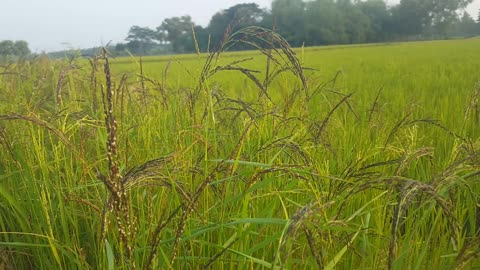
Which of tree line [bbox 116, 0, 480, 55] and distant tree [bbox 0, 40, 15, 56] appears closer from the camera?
distant tree [bbox 0, 40, 15, 56]

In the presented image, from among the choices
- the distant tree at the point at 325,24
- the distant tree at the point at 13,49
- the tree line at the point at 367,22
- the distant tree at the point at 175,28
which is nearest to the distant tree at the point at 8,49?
the distant tree at the point at 13,49

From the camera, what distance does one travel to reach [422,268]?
1101 mm

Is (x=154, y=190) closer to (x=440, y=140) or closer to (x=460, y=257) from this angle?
(x=460, y=257)

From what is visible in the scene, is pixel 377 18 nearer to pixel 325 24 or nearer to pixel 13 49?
pixel 325 24

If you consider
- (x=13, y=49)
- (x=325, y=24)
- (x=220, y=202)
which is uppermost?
(x=325, y=24)

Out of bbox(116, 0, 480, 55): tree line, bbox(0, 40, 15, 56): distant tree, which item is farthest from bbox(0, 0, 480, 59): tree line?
bbox(0, 40, 15, 56): distant tree

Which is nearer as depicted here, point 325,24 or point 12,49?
point 12,49

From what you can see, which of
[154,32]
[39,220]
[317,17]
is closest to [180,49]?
[317,17]

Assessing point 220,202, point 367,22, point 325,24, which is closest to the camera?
point 220,202

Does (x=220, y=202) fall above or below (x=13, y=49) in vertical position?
below

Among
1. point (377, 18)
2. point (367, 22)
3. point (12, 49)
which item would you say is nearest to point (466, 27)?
point (377, 18)

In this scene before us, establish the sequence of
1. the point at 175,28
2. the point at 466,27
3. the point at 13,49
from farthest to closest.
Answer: the point at 466,27, the point at 13,49, the point at 175,28

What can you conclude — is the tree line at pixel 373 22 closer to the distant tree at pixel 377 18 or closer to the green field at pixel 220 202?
the distant tree at pixel 377 18

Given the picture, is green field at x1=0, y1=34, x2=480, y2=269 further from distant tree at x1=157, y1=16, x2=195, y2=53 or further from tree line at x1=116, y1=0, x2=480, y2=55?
tree line at x1=116, y1=0, x2=480, y2=55
